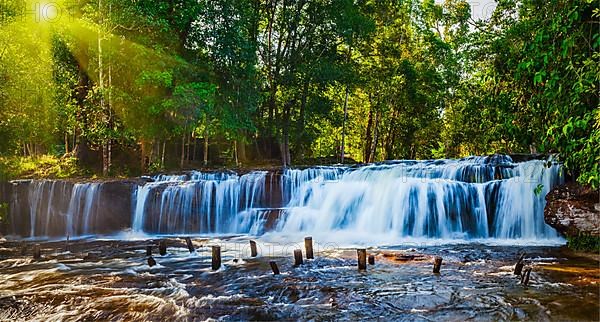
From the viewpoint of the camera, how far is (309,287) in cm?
822

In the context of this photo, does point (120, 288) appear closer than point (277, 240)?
Yes

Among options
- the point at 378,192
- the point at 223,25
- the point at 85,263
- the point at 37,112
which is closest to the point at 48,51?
the point at 37,112

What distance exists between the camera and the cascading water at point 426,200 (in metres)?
13.8

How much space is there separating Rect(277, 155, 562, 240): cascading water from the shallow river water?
6.74ft

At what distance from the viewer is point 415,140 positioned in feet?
113

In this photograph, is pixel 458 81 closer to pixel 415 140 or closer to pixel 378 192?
pixel 415 140

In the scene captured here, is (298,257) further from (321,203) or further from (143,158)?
(143,158)

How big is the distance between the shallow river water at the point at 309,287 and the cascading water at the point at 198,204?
5.04 metres

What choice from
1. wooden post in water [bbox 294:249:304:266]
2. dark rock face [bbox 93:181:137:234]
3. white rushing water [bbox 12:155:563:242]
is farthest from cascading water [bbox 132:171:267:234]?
wooden post in water [bbox 294:249:304:266]

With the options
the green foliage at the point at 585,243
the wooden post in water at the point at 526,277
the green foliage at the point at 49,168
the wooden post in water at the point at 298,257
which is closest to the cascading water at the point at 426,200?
the green foliage at the point at 585,243

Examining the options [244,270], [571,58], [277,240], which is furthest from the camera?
[277,240]

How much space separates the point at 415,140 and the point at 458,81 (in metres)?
6.00

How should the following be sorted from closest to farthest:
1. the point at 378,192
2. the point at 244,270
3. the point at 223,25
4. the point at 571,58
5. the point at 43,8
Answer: the point at 571,58
the point at 244,270
the point at 378,192
the point at 43,8
the point at 223,25

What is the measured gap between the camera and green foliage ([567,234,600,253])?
10852mm
